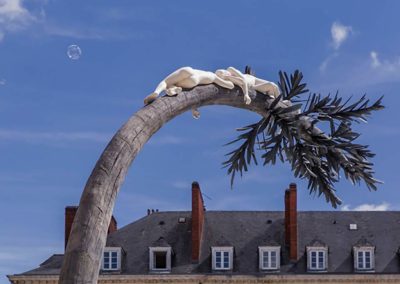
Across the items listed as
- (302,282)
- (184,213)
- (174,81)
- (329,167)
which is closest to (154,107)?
(174,81)

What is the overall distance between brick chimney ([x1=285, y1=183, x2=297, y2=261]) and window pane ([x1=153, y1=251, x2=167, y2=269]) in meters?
6.83

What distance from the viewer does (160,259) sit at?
59250 millimetres

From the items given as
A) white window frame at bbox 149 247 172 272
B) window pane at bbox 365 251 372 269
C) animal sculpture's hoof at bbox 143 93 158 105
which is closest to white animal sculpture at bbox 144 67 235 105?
animal sculpture's hoof at bbox 143 93 158 105

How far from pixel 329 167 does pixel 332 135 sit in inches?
15.9

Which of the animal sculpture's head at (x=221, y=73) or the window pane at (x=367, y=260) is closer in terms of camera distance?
the animal sculpture's head at (x=221, y=73)

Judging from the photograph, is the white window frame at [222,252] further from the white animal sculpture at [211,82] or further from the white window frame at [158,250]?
the white animal sculpture at [211,82]

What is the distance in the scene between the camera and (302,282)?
58.0 meters

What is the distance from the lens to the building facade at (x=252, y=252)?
58.3m

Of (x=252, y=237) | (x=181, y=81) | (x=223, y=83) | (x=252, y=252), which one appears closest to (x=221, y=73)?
(x=223, y=83)

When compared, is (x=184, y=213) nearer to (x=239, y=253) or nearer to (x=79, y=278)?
(x=239, y=253)

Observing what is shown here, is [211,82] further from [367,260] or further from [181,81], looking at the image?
[367,260]

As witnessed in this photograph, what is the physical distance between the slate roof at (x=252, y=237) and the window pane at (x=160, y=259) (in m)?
0.51

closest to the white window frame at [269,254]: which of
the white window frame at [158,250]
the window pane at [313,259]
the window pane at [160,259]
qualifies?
the window pane at [313,259]

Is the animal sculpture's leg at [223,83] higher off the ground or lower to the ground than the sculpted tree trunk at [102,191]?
higher
